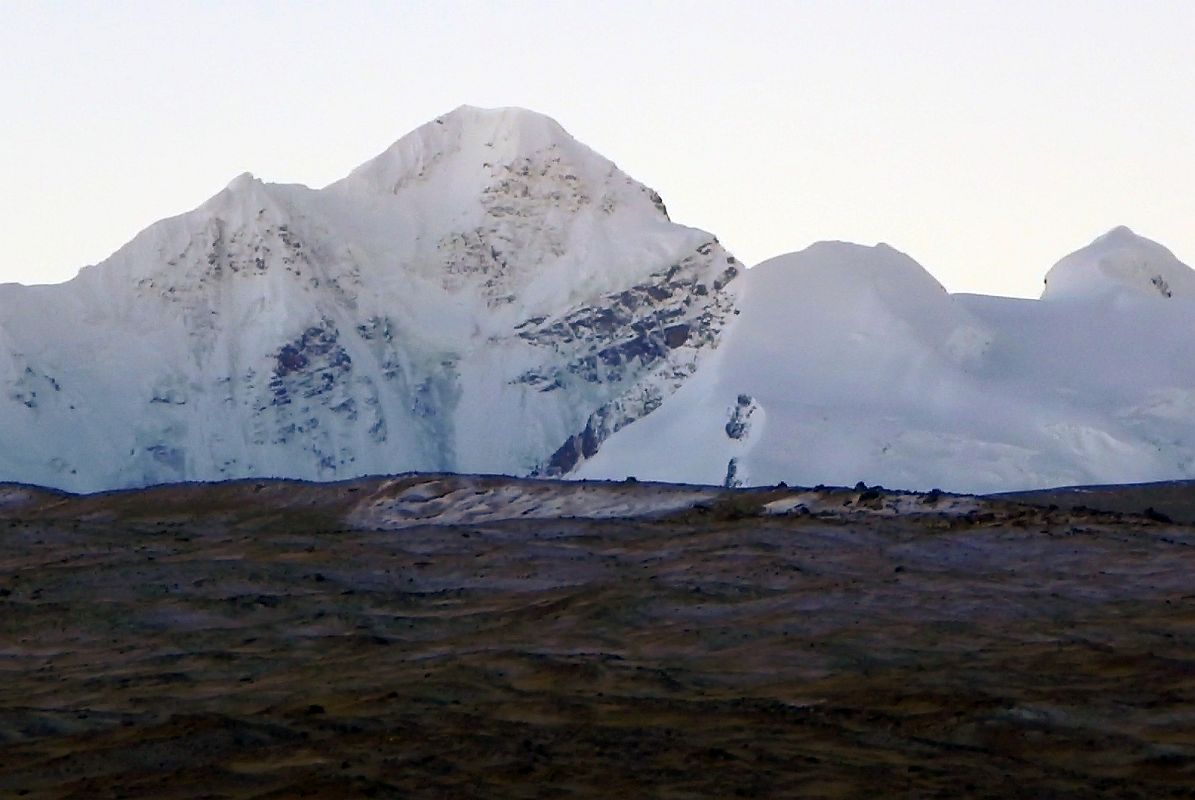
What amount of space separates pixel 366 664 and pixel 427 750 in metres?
10.00

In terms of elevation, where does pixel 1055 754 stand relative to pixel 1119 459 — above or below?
below

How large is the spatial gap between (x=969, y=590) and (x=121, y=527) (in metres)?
26.2

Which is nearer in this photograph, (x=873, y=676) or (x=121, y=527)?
(x=873, y=676)

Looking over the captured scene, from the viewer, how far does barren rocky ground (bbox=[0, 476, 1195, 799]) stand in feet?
86.3

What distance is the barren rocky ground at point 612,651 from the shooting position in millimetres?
26297

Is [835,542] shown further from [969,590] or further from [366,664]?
[366,664]

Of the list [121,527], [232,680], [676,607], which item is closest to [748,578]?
[676,607]

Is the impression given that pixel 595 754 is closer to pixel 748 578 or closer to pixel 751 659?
pixel 751 659

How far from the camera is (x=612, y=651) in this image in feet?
123

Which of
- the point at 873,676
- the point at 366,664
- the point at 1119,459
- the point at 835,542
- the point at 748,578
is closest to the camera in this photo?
the point at 873,676

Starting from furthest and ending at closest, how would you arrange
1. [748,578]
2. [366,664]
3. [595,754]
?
[748,578] < [366,664] < [595,754]

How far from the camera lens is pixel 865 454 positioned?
19338 cm

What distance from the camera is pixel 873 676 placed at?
33.9 meters

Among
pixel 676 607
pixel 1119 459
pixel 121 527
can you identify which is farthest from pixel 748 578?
pixel 1119 459
